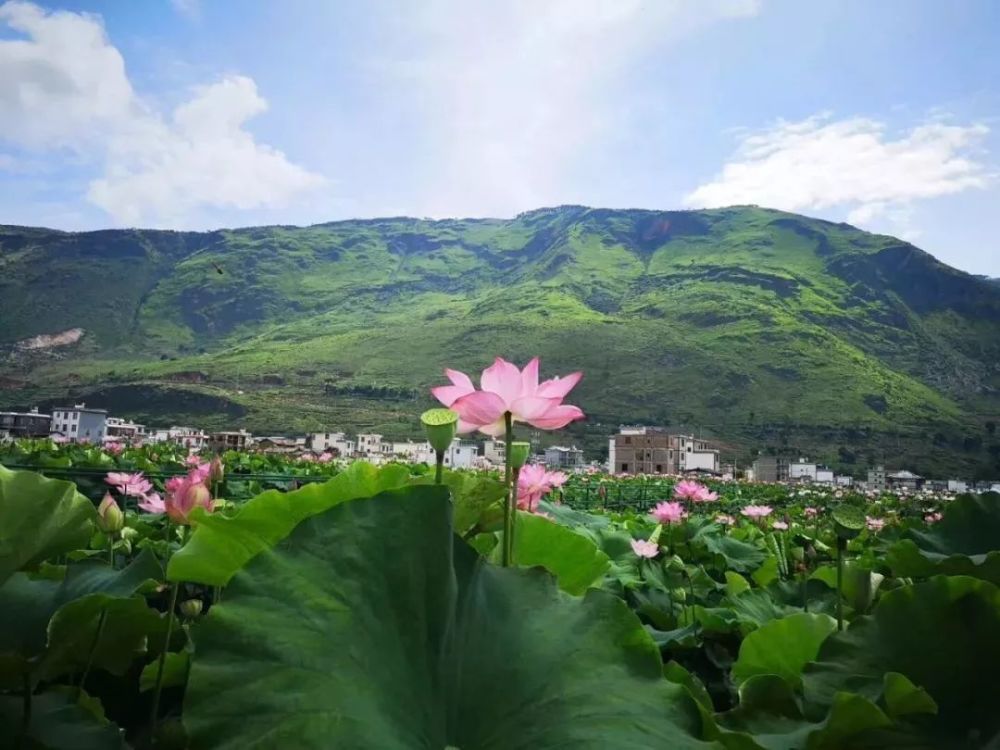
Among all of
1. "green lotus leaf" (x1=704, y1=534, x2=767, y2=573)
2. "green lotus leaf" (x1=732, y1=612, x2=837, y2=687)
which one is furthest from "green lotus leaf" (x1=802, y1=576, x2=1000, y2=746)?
"green lotus leaf" (x1=704, y1=534, x2=767, y2=573)

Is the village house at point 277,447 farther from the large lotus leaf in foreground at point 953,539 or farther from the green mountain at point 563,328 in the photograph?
the green mountain at point 563,328

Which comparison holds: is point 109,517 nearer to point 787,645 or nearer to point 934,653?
point 787,645

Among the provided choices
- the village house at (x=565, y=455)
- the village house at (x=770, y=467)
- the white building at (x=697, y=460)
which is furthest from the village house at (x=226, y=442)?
the village house at (x=770, y=467)

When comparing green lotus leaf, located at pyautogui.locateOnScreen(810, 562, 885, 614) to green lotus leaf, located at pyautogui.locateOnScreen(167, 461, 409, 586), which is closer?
green lotus leaf, located at pyautogui.locateOnScreen(167, 461, 409, 586)

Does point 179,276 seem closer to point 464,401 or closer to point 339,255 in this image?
point 339,255

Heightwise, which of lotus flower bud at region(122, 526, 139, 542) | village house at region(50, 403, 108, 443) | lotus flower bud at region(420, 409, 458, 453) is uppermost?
lotus flower bud at region(420, 409, 458, 453)

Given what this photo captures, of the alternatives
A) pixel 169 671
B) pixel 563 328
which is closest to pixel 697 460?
pixel 563 328

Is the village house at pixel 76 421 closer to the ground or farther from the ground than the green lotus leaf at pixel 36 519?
closer to the ground

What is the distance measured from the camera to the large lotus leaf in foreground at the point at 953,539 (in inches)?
49.3

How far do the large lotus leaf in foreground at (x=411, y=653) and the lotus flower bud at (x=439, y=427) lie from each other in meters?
0.20

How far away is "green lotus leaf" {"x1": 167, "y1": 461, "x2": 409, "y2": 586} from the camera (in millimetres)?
838

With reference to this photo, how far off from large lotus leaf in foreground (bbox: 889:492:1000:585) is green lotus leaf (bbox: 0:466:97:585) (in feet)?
3.96

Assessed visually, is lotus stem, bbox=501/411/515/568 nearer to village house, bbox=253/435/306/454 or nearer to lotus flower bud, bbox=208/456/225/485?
lotus flower bud, bbox=208/456/225/485

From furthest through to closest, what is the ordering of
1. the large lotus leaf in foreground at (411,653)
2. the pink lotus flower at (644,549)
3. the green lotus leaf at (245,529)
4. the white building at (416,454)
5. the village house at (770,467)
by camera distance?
1. the village house at (770,467)
2. the white building at (416,454)
3. the pink lotus flower at (644,549)
4. the green lotus leaf at (245,529)
5. the large lotus leaf in foreground at (411,653)
